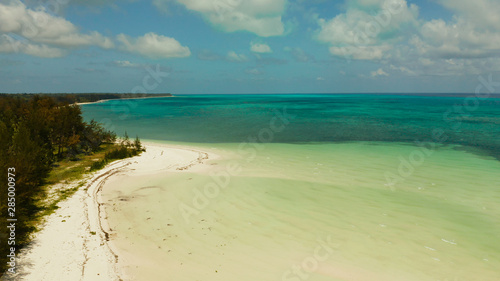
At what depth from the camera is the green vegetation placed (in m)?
10.3

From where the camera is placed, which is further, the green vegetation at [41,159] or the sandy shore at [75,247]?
the green vegetation at [41,159]

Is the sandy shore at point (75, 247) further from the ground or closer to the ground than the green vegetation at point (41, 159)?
closer to the ground

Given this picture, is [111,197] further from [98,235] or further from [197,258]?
[197,258]

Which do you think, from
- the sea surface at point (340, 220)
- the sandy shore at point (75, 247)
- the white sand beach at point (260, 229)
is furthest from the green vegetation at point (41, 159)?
the sea surface at point (340, 220)

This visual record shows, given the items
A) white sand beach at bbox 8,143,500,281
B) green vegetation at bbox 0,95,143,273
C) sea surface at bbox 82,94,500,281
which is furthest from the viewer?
green vegetation at bbox 0,95,143,273

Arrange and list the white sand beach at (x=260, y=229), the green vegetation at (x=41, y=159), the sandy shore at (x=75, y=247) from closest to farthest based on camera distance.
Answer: the sandy shore at (x=75, y=247)
the white sand beach at (x=260, y=229)
the green vegetation at (x=41, y=159)

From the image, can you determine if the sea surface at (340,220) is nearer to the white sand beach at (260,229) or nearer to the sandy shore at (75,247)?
the white sand beach at (260,229)

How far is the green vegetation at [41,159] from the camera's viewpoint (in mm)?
10258

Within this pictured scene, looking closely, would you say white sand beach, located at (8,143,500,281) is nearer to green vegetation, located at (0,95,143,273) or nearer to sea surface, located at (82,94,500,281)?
sea surface, located at (82,94,500,281)

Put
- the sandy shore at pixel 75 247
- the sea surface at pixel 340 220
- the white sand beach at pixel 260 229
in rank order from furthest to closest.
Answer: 1. the sea surface at pixel 340 220
2. the white sand beach at pixel 260 229
3. the sandy shore at pixel 75 247

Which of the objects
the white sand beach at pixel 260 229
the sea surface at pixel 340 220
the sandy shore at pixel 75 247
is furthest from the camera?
the sea surface at pixel 340 220

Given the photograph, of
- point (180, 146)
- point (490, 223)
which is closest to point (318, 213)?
point (490, 223)

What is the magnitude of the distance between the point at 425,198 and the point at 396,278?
8993 mm

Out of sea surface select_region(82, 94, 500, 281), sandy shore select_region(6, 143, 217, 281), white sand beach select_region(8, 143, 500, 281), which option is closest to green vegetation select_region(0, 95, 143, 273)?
sandy shore select_region(6, 143, 217, 281)
